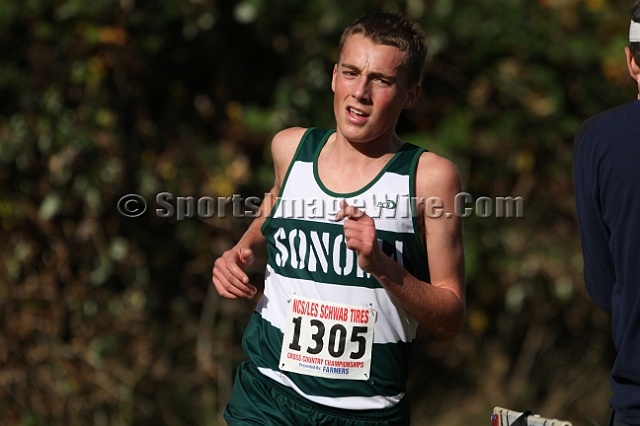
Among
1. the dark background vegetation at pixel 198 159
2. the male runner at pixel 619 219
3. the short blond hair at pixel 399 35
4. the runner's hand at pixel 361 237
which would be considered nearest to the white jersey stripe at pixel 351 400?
the runner's hand at pixel 361 237

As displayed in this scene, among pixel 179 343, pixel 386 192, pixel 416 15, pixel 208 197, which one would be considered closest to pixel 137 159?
pixel 208 197

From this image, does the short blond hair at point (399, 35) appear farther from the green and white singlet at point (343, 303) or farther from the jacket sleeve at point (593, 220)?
the jacket sleeve at point (593, 220)

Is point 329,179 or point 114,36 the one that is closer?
point 329,179

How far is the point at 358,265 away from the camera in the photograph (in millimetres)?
2643

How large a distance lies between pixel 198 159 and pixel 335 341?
3000 millimetres

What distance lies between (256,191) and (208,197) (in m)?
0.32

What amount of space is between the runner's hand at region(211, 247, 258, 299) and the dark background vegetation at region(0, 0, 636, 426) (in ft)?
8.36

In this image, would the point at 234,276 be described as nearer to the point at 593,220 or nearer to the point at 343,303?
the point at 343,303

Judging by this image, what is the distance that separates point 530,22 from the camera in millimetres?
5371

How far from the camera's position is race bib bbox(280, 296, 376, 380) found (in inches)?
106

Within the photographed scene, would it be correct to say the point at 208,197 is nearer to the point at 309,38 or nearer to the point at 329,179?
the point at 309,38

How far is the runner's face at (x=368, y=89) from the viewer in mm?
2711

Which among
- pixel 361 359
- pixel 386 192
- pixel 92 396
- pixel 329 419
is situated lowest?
pixel 92 396

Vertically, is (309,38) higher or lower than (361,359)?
higher
